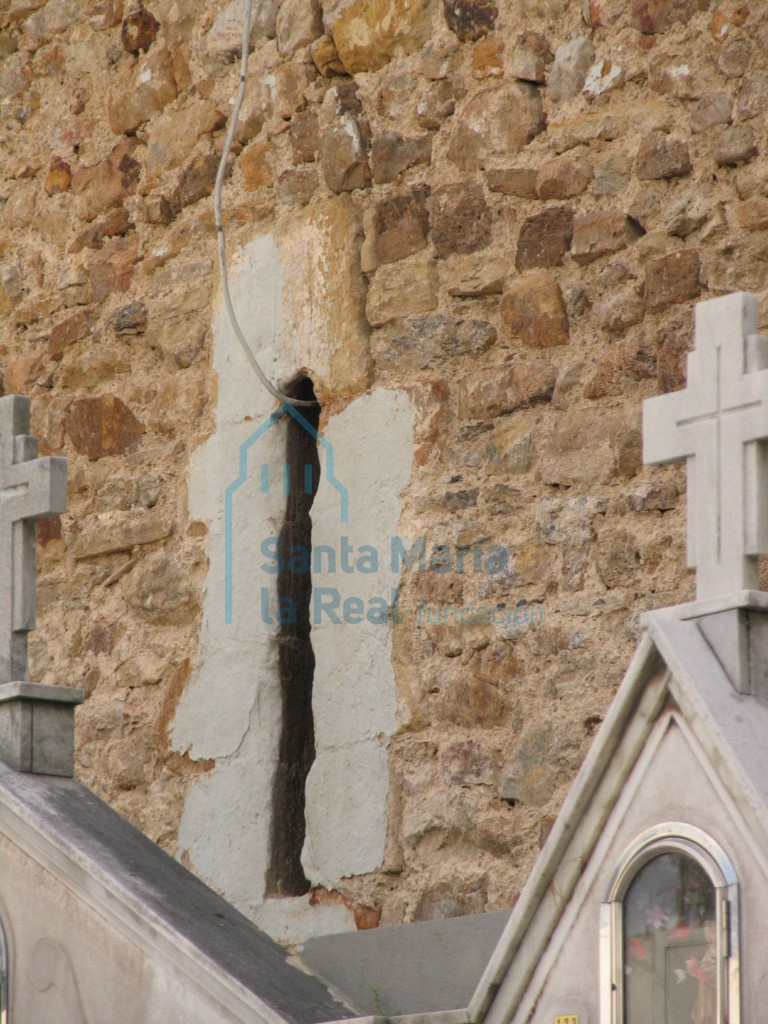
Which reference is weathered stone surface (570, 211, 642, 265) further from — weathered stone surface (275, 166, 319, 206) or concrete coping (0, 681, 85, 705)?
concrete coping (0, 681, 85, 705)

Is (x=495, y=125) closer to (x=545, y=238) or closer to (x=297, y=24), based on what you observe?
(x=545, y=238)

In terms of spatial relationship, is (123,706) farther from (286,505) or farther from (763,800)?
(763,800)

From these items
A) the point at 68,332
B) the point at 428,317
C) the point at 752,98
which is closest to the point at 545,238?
the point at 428,317

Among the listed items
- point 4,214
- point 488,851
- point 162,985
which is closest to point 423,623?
point 488,851

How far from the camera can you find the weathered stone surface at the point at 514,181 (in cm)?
498

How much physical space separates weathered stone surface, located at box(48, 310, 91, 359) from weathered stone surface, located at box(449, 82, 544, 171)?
1.50 meters

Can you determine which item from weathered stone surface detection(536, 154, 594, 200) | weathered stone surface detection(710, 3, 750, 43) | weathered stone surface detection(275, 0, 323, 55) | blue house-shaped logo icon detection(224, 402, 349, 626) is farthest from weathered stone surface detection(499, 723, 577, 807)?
weathered stone surface detection(275, 0, 323, 55)

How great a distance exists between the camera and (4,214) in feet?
21.3

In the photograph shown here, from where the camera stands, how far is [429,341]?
16.9 ft

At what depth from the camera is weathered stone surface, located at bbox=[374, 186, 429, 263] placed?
5.20m

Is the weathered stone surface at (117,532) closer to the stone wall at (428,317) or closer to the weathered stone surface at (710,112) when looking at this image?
the stone wall at (428,317)

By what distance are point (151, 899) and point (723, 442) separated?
4.68ft

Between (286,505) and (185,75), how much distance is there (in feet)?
4.62
